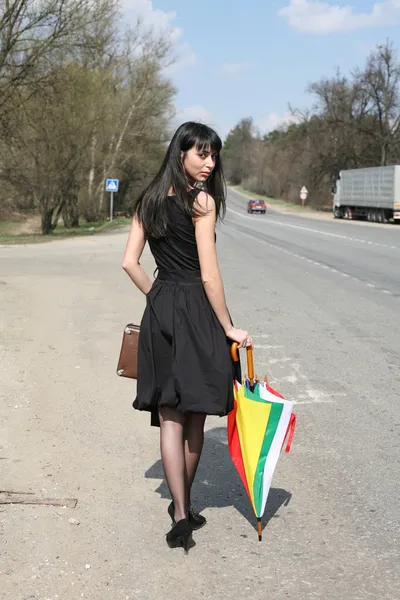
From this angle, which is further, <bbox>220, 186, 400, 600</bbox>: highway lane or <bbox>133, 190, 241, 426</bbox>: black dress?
<bbox>220, 186, 400, 600</bbox>: highway lane

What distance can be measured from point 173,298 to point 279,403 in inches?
25.9

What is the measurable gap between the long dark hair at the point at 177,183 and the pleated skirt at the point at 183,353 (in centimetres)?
25

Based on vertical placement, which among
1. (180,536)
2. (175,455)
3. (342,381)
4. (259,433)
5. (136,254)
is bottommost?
(342,381)

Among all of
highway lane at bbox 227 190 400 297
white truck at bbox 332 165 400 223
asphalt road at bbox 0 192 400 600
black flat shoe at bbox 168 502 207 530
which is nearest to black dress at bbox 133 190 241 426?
black flat shoe at bbox 168 502 207 530

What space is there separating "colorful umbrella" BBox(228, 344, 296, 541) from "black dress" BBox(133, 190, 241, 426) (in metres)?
0.09

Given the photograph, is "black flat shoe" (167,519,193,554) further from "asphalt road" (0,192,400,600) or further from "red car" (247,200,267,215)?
"red car" (247,200,267,215)

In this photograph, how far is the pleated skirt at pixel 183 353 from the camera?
11.8 ft

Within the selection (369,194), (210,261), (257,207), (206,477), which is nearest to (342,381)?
(206,477)

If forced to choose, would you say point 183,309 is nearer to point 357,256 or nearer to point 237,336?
point 237,336

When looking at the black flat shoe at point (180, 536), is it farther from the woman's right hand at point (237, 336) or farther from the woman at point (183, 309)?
the woman's right hand at point (237, 336)

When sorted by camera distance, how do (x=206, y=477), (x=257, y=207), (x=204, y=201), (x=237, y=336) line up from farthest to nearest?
(x=257, y=207) < (x=206, y=477) < (x=237, y=336) < (x=204, y=201)

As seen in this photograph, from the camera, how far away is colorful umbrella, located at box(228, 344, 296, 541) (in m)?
3.68

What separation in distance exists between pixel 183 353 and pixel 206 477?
130cm

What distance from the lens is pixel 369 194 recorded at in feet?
170
